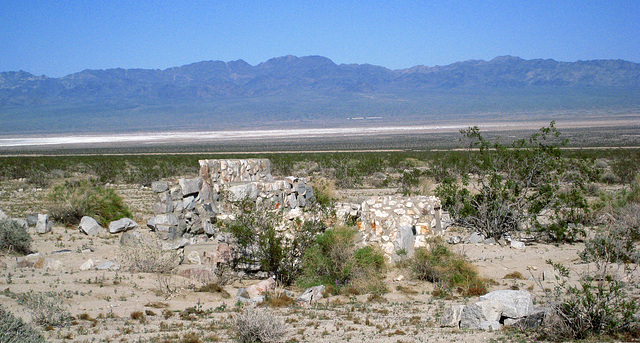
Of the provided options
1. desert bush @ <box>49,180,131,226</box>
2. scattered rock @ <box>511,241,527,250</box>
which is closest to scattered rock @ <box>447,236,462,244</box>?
scattered rock @ <box>511,241,527,250</box>

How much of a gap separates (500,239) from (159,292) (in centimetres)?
892

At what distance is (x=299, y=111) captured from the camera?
183125 millimetres

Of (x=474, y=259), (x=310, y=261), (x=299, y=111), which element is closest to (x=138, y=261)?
(x=310, y=261)

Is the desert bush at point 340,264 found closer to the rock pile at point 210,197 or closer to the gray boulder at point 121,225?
the rock pile at point 210,197

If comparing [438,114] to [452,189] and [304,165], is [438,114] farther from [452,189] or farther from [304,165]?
[452,189]

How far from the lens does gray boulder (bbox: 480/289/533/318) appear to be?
7117 mm

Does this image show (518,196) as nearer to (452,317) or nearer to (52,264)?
(452,317)

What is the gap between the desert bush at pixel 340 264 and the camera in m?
9.88

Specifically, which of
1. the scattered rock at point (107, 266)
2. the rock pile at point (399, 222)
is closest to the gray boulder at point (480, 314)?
the rock pile at point (399, 222)

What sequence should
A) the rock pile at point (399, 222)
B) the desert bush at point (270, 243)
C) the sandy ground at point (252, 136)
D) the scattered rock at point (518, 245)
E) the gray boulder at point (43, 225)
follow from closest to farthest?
the desert bush at point (270, 243) → the rock pile at point (399, 222) → the scattered rock at point (518, 245) → the gray boulder at point (43, 225) → the sandy ground at point (252, 136)

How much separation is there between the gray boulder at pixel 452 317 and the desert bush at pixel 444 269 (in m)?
2.01

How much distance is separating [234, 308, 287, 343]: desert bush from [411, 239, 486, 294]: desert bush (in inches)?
159

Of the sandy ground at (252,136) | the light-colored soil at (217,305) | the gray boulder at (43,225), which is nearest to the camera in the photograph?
the light-colored soil at (217,305)

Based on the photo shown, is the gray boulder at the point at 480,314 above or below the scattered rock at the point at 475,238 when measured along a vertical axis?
above
